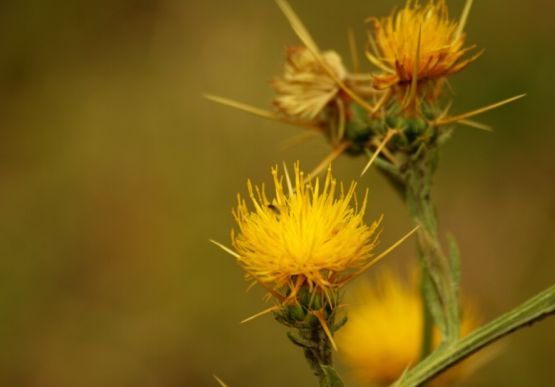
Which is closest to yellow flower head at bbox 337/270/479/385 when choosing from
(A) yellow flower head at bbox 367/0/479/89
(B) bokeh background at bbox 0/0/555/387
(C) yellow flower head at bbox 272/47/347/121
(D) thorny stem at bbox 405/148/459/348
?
(D) thorny stem at bbox 405/148/459/348

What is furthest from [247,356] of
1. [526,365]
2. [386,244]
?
[526,365]

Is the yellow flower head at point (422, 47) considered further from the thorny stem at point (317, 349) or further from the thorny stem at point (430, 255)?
the thorny stem at point (317, 349)

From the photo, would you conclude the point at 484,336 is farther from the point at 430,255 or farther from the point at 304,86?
the point at 304,86

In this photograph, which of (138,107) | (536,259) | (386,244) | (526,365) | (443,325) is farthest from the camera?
(138,107)

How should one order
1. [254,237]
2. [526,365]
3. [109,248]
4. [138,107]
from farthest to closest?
[138,107] → [109,248] → [526,365] → [254,237]

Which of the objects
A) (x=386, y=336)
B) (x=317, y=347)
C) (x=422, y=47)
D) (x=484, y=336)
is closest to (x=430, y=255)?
(x=484, y=336)

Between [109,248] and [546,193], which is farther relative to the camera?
[109,248]

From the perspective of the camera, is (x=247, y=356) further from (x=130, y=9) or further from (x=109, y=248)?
(x=130, y=9)

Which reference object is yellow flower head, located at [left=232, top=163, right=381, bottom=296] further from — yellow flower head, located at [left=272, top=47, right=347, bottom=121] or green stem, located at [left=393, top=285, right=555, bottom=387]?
yellow flower head, located at [left=272, top=47, right=347, bottom=121]
